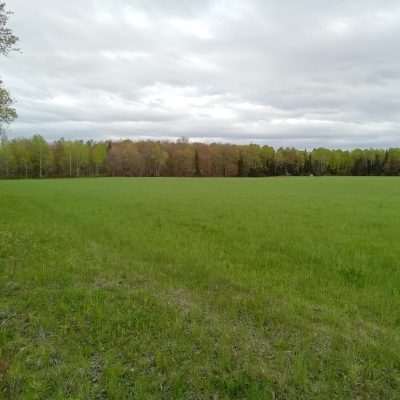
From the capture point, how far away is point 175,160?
4247 inches

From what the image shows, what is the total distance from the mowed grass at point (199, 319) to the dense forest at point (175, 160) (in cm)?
9793

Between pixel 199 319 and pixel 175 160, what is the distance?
345 ft

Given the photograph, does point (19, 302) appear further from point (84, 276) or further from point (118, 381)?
point (118, 381)

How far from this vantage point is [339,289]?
228 inches

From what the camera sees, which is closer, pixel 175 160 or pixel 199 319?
pixel 199 319

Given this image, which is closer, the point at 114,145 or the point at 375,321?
the point at 375,321

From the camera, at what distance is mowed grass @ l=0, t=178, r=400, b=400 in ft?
10.5

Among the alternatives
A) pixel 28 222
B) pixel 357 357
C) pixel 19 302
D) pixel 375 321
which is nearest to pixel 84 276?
pixel 19 302

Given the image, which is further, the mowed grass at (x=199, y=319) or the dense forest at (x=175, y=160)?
the dense forest at (x=175, y=160)

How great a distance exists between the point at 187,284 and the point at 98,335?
2.25m

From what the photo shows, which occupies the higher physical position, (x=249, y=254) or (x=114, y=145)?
(x=114, y=145)

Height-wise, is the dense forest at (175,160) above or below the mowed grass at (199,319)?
above

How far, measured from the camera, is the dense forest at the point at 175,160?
93.6 metres

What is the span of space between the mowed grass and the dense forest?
321 feet
